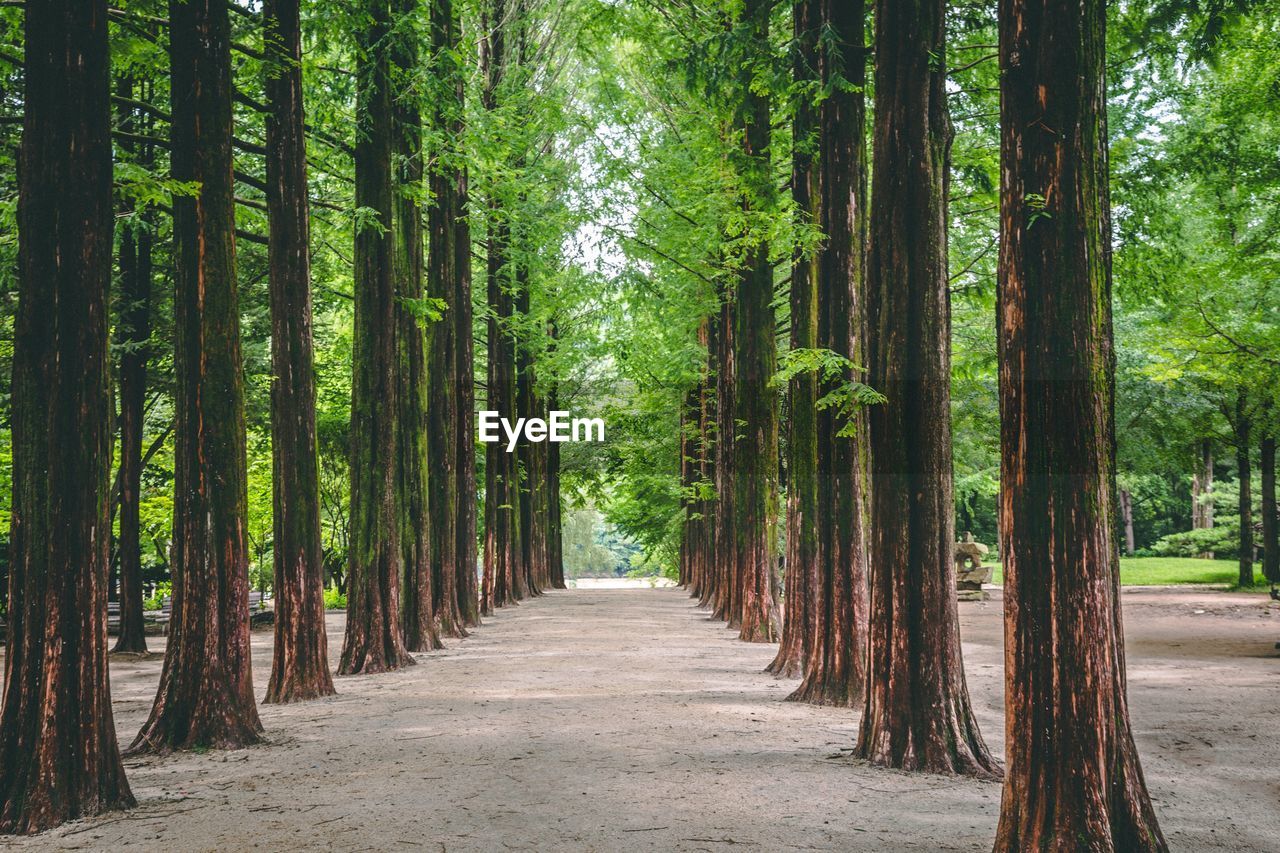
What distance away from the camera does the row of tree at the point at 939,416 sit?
18.4ft

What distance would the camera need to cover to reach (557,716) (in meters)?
11.5

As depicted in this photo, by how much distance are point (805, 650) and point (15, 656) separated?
941cm

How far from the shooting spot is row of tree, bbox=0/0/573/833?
7.23 metres

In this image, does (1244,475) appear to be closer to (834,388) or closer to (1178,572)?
(1178,572)

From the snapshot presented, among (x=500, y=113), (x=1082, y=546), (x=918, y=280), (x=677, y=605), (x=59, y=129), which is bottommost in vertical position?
(x=677, y=605)

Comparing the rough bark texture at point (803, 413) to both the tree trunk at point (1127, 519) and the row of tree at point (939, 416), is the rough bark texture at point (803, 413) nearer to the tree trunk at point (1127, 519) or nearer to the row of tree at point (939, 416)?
the row of tree at point (939, 416)

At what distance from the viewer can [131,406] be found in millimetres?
19531

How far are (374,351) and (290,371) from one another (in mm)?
2987

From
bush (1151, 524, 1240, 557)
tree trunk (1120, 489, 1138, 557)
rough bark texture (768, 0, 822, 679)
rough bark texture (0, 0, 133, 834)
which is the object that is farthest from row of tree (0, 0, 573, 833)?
tree trunk (1120, 489, 1138, 557)

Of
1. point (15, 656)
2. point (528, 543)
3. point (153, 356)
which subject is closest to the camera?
point (15, 656)

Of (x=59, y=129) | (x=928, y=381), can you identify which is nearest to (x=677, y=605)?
(x=928, y=381)

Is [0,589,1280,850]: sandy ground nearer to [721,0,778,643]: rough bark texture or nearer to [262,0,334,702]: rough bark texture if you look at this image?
[262,0,334,702]: rough bark texture

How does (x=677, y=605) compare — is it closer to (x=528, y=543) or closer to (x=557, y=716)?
(x=528, y=543)

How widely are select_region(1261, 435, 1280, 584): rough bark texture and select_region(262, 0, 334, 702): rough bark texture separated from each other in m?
28.7
